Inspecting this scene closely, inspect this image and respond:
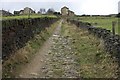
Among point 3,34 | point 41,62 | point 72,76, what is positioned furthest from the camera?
point 41,62

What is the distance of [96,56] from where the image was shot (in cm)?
1783

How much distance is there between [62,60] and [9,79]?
5.80 metres

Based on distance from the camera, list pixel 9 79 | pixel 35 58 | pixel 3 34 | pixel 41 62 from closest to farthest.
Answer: pixel 9 79, pixel 3 34, pixel 41 62, pixel 35 58

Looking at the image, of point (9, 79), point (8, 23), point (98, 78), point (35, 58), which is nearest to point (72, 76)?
point (98, 78)

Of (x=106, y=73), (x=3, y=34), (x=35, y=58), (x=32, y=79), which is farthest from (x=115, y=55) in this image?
(x=35, y=58)

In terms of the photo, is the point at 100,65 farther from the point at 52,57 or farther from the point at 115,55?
the point at 52,57

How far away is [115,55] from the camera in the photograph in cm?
1427

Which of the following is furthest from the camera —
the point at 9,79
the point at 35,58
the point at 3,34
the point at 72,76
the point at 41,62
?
the point at 35,58

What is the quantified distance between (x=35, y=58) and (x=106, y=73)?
6.35 m

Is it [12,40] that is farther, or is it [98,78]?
[12,40]

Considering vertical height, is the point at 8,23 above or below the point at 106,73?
above

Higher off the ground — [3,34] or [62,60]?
[3,34]

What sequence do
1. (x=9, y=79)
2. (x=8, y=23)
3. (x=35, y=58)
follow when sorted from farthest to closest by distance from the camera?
(x=35, y=58), (x=8, y=23), (x=9, y=79)

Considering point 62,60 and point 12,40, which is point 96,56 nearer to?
point 62,60
